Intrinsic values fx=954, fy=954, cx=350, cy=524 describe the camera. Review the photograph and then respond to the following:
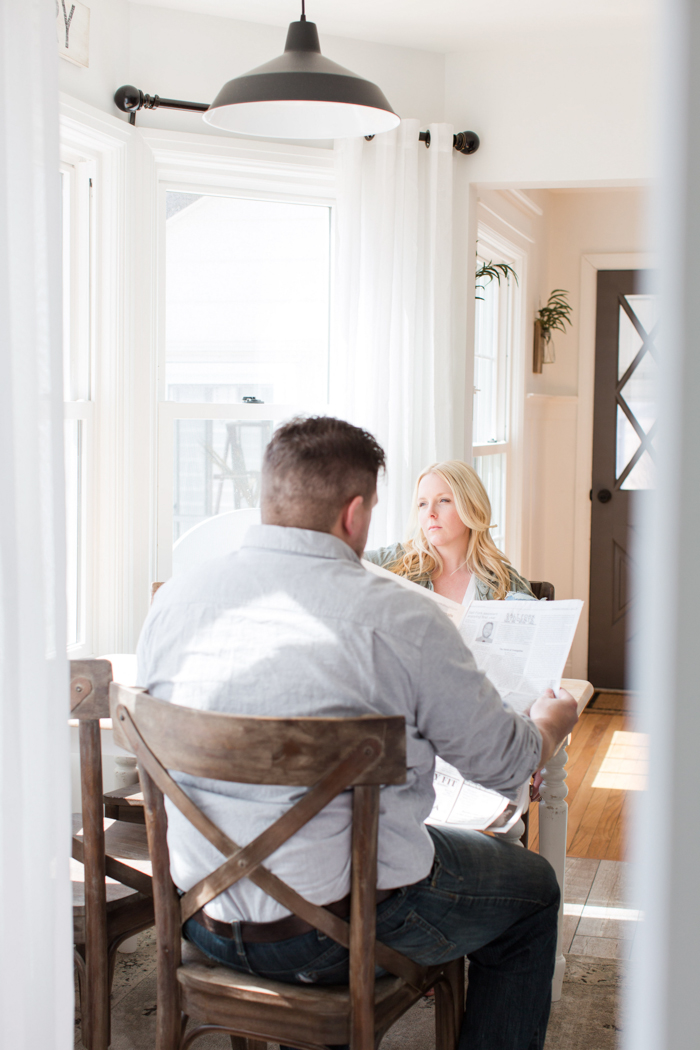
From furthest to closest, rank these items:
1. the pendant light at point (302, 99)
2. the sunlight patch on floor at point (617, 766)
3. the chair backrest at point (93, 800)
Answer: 1. the sunlight patch on floor at point (617, 766)
2. the pendant light at point (302, 99)
3. the chair backrest at point (93, 800)

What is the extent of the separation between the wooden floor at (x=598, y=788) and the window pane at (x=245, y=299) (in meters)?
1.73

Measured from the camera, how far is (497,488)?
185 inches

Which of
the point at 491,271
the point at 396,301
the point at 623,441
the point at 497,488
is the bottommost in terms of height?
the point at 497,488

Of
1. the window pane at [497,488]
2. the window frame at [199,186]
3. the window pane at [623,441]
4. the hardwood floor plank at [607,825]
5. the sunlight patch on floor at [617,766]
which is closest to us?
the window frame at [199,186]

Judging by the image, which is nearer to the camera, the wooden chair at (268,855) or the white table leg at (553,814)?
the wooden chair at (268,855)

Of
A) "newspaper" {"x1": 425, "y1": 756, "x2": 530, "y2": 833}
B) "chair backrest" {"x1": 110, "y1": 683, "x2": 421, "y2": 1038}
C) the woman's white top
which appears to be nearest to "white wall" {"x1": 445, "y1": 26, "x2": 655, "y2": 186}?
the woman's white top

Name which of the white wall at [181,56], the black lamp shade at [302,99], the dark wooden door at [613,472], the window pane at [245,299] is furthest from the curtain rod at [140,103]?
the dark wooden door at [613,472]

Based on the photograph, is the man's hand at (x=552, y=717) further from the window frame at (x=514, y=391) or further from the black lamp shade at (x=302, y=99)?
the window frame at (x=514, y=391)

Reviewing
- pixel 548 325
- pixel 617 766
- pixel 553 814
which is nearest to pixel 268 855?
pixel 553 814

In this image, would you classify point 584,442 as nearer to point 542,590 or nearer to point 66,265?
point 542,590

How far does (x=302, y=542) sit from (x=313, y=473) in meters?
0.11

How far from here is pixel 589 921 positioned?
9.04ft

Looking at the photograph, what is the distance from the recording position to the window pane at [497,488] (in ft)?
14.8

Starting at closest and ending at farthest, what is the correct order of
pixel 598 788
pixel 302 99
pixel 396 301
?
pixel 302 99
pixel 396 301
pixel 598 788
